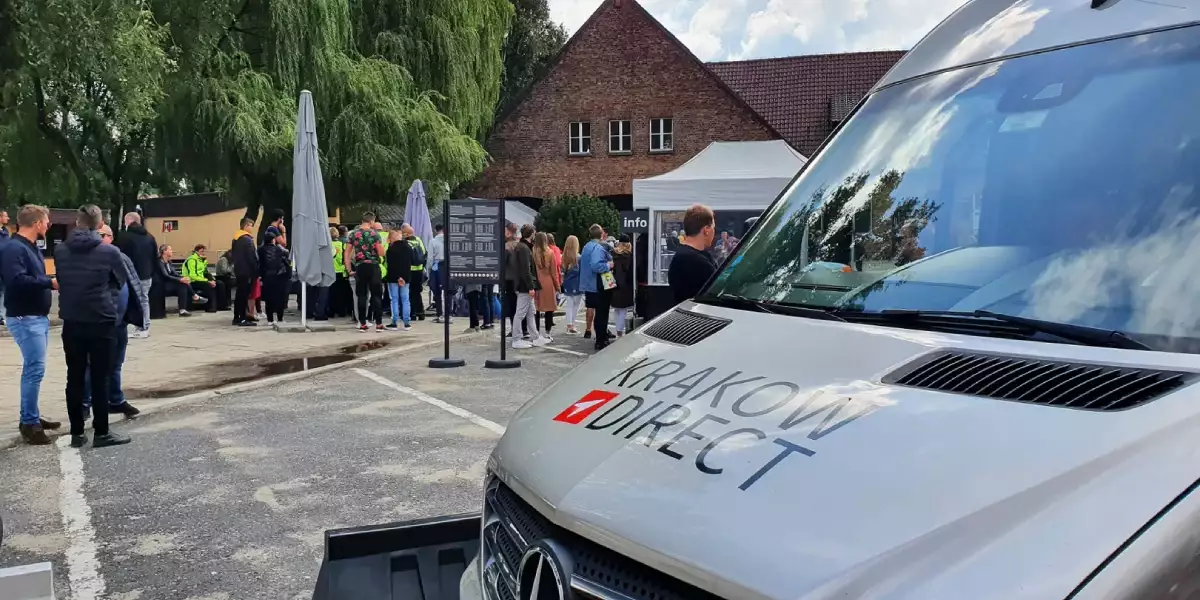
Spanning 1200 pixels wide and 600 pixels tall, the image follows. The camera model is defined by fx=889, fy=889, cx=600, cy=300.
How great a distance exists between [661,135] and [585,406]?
30949mm

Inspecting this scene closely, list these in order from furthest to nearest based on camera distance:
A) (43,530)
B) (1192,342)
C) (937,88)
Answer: (43,530) → (937,88) → (1192,342)

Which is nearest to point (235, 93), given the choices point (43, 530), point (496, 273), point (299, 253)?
point (299, 253)

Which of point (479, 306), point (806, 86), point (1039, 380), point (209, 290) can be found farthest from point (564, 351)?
point (806, 86)

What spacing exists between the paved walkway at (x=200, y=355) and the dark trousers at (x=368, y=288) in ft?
1.34

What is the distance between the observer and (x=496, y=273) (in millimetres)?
10641

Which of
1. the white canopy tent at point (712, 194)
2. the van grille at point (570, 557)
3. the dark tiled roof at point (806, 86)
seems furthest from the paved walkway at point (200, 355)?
the dark tiled roof at point (806, 86)

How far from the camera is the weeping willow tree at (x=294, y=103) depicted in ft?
61.0

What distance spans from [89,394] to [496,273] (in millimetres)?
4561

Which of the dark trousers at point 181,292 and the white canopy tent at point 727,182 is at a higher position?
the white canopy tent at point 727,182

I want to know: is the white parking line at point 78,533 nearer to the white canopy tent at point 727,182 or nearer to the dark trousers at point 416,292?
the dark trousers at point 416,292

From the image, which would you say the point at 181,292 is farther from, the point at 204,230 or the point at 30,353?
the point at 204,230

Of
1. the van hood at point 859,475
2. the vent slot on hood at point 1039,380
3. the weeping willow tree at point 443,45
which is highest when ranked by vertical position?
the weeping willow tree at point 443,45

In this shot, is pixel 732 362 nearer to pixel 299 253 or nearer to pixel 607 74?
pixel 299 253

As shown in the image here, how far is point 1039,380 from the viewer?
163cm
